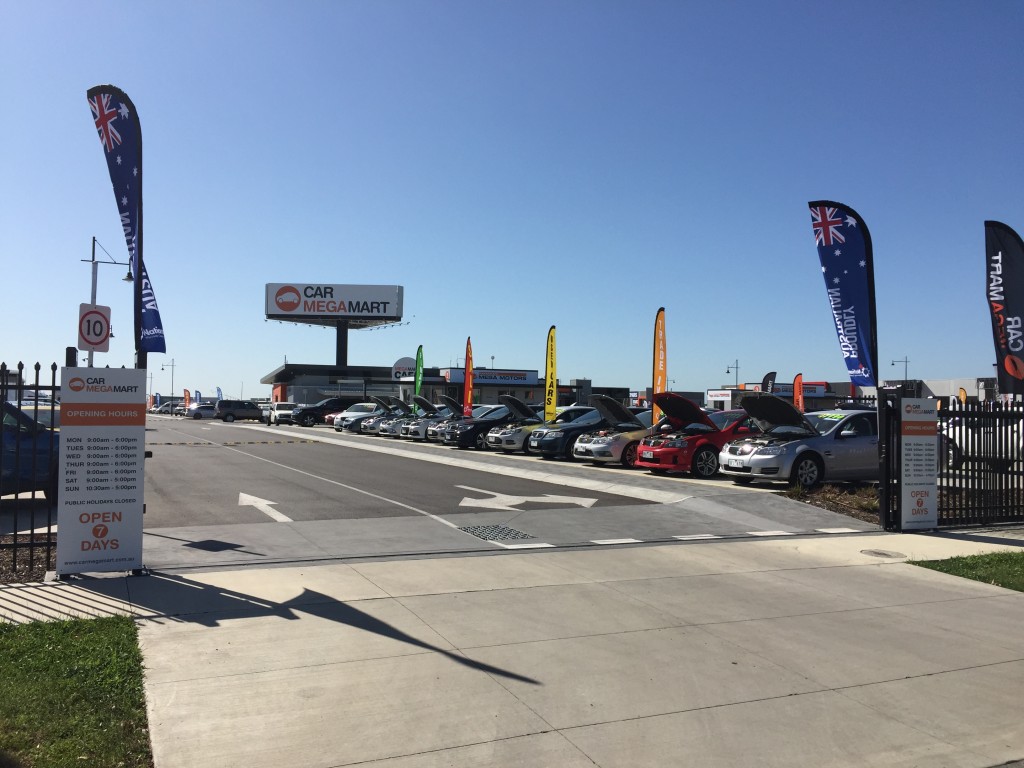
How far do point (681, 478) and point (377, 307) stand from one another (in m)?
62.7

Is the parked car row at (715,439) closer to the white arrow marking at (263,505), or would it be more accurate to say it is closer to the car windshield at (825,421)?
the car windshield at (825,421)

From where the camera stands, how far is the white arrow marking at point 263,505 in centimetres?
1137

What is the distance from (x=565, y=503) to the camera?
1341 cm

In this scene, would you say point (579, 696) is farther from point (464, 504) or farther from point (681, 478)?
point (681, 478)

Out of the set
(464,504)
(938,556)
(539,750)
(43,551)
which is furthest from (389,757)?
(464,504)

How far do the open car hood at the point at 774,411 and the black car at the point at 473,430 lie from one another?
473 inches

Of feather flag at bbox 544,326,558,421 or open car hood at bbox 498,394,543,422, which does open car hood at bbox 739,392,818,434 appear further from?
feather flag at bbox 544,326,558,421

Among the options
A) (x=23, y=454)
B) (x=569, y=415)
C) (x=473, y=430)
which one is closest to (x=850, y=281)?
(x=569, y=415)

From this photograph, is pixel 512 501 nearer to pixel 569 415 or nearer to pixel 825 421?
pixel 825 421

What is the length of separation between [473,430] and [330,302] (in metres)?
53.0

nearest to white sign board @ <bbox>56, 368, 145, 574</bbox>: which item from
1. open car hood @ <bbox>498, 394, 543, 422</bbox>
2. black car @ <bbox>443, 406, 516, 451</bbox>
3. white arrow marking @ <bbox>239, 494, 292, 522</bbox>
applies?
white arrow marking @ <bbox>239, 494, 292, 522</bbox>

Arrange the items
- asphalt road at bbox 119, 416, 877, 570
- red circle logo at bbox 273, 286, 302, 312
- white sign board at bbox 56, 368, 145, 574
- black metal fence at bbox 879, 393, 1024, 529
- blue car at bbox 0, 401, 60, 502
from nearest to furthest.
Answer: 1. white sign board at bbox 56, 368, 145, 574
2. asphalt road at bbox 119, 416, 877, 570
3. blue car at bbox 0, 401, 60, 502
4. black metal fence at bbox 879, 393, 1024, 529
5. red circle logo at bbox 273, 286, 302, 312

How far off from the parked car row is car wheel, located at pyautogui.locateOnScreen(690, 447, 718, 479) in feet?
0.07

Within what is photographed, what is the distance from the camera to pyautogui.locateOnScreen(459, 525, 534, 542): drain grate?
1019cm
